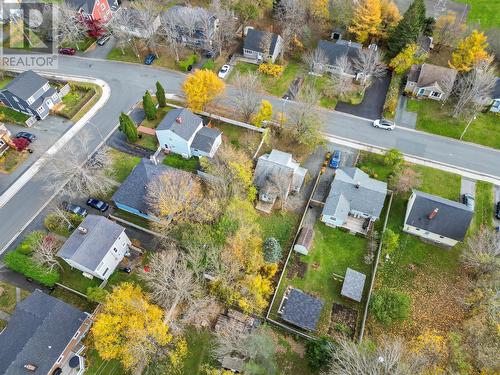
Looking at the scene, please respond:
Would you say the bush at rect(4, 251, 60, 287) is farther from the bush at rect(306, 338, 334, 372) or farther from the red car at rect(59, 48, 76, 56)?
the red car at rect(59, 48, 76, 56)

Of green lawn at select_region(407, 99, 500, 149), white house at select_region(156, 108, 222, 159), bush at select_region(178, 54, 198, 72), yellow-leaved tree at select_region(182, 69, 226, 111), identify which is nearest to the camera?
white house at select_region(156, 108, 222, 159)

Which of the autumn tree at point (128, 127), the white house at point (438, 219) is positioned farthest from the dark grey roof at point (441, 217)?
the autumn tree at point (128, 127)

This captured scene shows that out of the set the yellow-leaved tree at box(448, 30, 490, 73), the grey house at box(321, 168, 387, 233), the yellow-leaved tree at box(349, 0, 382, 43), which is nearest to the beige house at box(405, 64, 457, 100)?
the yellow-leaved tree at box(448, 30, 490, 73)

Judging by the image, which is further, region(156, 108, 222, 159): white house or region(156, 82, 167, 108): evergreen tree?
region(156, 82, 167, 108): evergreen tree

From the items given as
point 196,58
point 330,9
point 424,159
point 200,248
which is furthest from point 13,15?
point 424,159

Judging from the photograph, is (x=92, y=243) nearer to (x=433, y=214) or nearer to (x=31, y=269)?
(x=31, y=269)

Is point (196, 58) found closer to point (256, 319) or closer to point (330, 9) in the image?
point (330, 9)

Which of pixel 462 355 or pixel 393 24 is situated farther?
pixel 393 24
